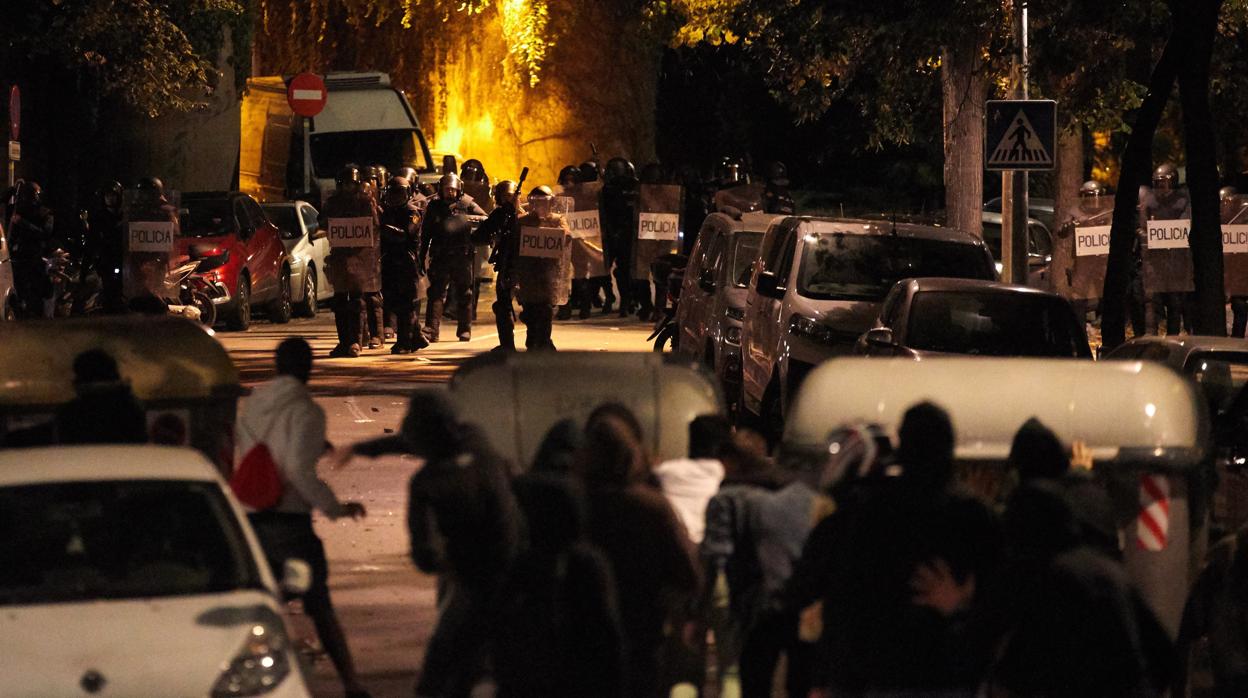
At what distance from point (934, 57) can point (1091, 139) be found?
78.1 ft

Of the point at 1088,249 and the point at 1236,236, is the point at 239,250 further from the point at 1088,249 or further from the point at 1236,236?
the point at 1236,236

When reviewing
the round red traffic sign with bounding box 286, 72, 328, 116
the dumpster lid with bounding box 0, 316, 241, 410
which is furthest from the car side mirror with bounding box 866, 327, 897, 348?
the round red traffic sign with bounding box 286, 72, 328, 116

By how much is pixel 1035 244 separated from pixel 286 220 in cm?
1005

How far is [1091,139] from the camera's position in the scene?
4747cm

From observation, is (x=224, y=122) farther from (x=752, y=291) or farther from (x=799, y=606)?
(x=799, y=606)

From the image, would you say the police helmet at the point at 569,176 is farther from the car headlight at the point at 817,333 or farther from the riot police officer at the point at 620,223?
the car headlight at the point at 817,333

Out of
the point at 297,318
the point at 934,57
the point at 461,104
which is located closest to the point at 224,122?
the point at 461,104

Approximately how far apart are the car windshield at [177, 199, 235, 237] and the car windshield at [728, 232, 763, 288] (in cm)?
1075

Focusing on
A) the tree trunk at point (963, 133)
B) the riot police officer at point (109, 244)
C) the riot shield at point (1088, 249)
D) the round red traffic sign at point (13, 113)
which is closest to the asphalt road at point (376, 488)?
the riot police officer at point (109, 244)

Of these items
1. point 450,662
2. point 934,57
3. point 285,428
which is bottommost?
point 450,662

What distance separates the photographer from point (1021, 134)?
66.5 feet

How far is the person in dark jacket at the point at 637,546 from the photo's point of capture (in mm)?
7797

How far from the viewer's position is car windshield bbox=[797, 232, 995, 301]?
18188 millimetres

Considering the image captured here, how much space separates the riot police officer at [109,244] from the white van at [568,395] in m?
18.4
